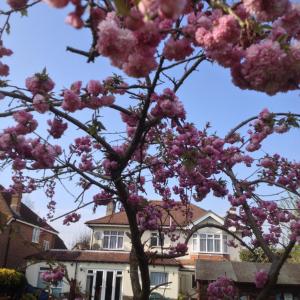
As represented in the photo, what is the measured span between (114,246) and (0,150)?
25.7 meters

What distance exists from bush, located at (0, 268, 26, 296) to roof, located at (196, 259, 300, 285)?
12.1 meters

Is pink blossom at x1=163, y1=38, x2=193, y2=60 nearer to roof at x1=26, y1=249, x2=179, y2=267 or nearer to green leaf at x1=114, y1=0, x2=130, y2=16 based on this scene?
green leaf at x1=114, y1=0, x2=130, y2=16

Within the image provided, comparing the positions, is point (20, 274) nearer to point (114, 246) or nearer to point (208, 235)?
point (114, 246)

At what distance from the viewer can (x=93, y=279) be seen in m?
25.6

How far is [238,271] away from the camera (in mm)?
14867

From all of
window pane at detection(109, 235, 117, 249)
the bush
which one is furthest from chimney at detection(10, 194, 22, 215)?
the bush

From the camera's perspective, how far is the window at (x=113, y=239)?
29.4 meters

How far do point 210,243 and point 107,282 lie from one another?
8.60 metres

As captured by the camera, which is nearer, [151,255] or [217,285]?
[151,255]

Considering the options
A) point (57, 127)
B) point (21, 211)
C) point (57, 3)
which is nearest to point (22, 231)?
point (21, 211)

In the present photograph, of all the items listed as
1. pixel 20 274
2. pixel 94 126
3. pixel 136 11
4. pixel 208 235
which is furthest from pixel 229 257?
pixel 136 11

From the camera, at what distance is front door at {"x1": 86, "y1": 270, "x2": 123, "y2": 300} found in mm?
25281

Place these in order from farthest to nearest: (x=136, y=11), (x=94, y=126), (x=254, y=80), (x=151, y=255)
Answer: (x=151, y=255), (x=94, y=126), (x=254, y=80), (x=136, y=11)

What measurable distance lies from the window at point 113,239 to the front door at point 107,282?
11.1ft
